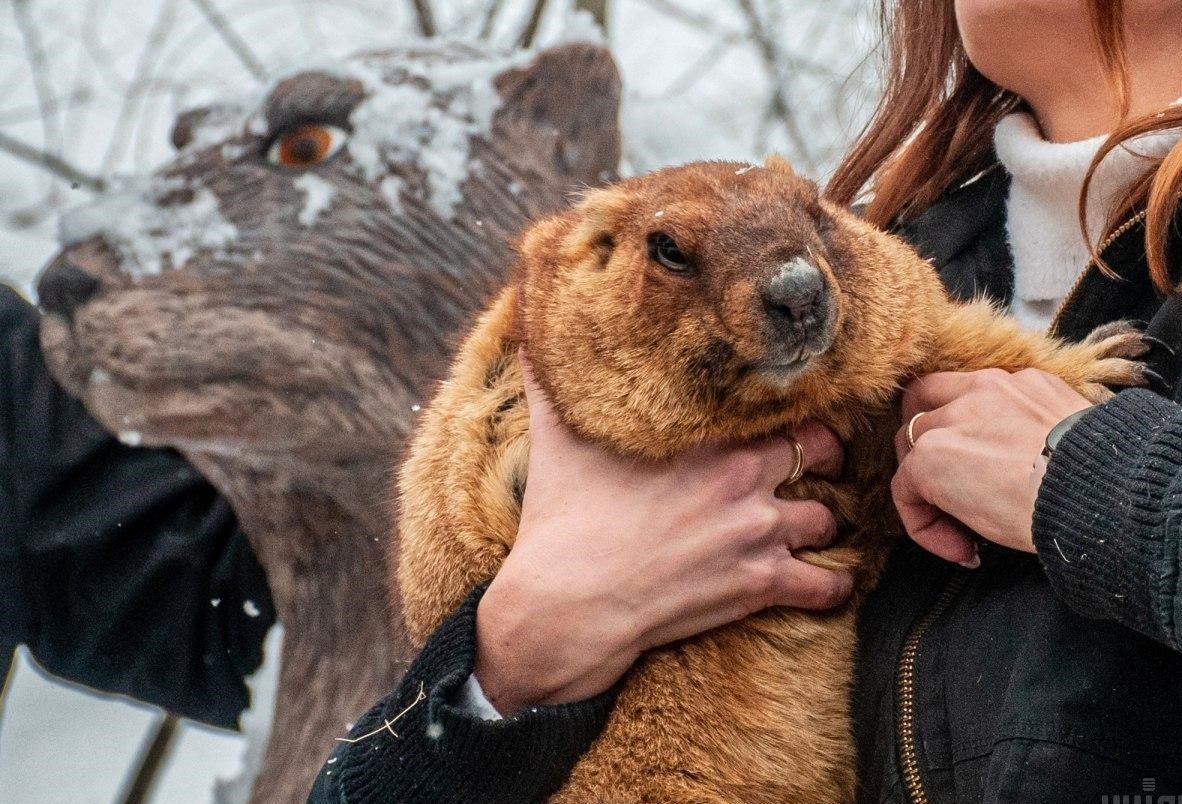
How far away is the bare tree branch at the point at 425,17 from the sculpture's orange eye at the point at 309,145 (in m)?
2.80

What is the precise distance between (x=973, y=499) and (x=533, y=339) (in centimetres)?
92

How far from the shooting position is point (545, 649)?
6.61ft

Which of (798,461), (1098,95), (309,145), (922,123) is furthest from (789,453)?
(309,145)

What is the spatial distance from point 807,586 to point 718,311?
0.52 metres

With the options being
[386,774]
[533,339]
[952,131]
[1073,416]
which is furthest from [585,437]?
[952,131]

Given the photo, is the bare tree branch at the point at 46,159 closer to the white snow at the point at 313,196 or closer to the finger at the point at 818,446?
the white snow at the point at 313,196

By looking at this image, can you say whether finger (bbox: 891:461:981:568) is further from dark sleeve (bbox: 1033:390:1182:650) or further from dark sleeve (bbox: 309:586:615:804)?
dark sleeve (bbox: 309:586:615:804)

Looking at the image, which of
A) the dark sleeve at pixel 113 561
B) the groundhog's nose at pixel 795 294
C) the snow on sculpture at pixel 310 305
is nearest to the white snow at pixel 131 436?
the snow on sculpture at pixel 310 305

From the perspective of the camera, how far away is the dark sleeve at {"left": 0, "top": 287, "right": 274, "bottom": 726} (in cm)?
346

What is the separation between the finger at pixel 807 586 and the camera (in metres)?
2.00

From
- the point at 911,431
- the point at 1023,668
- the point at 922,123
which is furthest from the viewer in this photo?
the point at 922,123

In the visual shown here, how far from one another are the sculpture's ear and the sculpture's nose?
4.47 ft

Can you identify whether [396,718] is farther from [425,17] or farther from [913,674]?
[425,17]

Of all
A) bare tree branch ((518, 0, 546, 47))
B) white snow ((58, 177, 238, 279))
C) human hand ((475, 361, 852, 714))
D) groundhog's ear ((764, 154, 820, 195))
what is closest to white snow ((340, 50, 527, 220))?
white snow ((58, 177, 238, 279))
